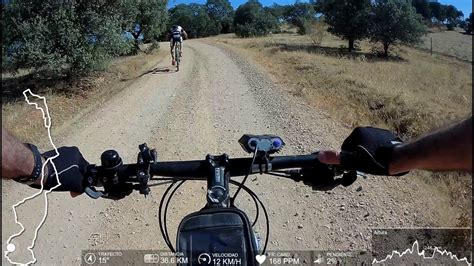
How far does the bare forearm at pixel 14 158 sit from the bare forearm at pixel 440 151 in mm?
1328

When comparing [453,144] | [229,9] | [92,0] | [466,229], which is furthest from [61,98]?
[229,9]

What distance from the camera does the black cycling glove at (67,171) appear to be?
1.67 metres

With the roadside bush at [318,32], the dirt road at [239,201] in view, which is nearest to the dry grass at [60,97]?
the dirt road at [239,201]

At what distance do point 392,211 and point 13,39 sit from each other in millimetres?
12042

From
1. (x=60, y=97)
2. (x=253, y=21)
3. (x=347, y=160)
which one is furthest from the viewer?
(x=253, y=21)

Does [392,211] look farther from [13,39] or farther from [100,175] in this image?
[13,39]

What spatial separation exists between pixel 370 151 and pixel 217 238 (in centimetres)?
70

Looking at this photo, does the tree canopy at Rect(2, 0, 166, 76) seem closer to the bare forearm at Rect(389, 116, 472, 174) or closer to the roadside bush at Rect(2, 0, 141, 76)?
the roadside bush at Rect(2, 0, 141, 76)

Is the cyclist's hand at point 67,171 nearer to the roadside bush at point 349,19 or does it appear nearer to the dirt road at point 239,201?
the dirt road at point 239,201

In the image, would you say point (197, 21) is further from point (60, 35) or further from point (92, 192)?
point (92, 192)

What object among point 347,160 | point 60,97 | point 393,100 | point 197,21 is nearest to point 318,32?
point 197,21

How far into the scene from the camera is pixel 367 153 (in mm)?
1635

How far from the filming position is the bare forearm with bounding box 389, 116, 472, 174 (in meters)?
Result: 1.17

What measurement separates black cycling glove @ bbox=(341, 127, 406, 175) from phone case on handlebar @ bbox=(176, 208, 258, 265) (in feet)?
1.77
